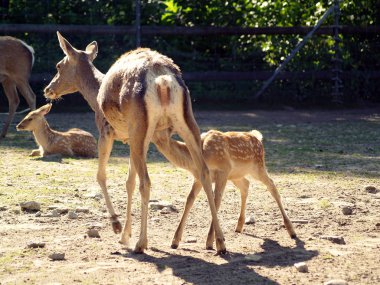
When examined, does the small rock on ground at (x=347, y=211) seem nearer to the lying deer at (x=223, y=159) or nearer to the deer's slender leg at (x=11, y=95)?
the lying deer at (x=223, y=159)

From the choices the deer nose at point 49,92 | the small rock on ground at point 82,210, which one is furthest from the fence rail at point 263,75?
the small rock on ground at point 82,210

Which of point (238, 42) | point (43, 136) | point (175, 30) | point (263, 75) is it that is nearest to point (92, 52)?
point (43, 136)

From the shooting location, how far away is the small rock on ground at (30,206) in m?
8.34

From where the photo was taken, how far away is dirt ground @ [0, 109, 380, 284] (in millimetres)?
6223

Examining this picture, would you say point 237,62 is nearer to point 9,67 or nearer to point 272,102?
point 272,102

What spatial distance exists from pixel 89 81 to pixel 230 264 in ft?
9.26

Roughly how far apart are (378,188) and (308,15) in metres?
11.2

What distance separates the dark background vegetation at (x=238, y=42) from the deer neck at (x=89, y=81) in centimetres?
1002

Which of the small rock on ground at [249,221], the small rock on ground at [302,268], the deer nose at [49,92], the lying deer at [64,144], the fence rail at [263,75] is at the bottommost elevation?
the lying deer at [64,144]

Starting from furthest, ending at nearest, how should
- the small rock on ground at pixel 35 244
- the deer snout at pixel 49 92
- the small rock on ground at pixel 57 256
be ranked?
the deer snout at pixel 49 92 → the small rock on ground at pixel 35 244 → the small rock on ground at pixel 57 256

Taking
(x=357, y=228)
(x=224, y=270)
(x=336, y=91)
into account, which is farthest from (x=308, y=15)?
(x=224, y=270)

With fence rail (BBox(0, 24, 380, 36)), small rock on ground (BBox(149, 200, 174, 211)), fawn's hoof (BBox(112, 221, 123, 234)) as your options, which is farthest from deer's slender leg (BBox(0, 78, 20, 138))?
fawn's hoof (BBox(112, 221, 123, 234))

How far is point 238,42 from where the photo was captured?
19.7 m

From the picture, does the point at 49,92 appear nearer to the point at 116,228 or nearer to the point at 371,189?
the point at 116,228
